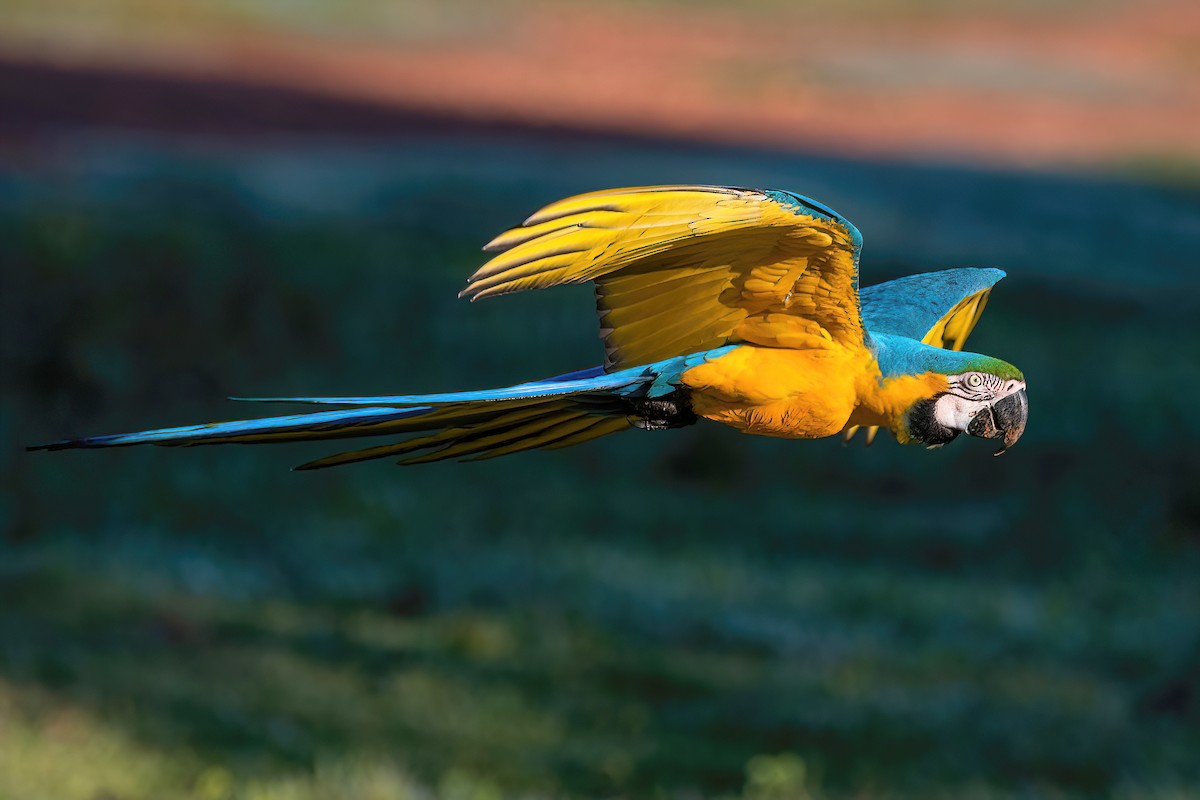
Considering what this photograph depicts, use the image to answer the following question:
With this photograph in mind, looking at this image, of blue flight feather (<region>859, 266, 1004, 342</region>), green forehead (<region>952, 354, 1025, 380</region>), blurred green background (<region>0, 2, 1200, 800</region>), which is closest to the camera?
green forehead (<region>952, 354, 1025, 380</region>)

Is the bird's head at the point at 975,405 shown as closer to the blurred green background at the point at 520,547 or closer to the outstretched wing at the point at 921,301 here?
the outstretched wing at the point at 921,301

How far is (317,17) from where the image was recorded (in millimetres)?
15492

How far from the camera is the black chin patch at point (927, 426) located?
1761mm

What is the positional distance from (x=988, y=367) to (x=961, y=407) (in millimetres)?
58

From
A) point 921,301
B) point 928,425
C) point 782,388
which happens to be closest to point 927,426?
point 928,425

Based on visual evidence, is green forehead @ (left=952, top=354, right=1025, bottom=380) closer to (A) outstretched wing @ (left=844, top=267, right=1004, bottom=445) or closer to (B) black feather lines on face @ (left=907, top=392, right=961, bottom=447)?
(B) black feather lines on face @ (left=907, top=392, right=961, bottom=447)

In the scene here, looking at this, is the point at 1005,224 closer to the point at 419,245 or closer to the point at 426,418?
the point at 419,245

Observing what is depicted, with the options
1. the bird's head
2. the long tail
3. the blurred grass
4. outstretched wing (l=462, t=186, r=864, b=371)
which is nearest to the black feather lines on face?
the bird's head

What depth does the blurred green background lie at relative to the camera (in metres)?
4.52

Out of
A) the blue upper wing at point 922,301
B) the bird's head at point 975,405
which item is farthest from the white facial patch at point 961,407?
the blue upper wing at point 922,301

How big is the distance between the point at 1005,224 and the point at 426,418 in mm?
7060

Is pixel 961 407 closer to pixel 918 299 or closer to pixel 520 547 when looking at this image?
pixel 918 299

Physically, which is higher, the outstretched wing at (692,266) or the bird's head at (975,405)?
the outstretched wing at (692,266)

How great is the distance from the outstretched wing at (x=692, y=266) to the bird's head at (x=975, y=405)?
0.44 feet
